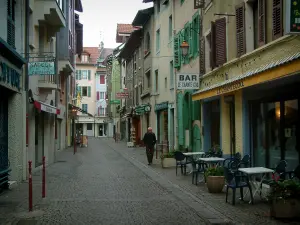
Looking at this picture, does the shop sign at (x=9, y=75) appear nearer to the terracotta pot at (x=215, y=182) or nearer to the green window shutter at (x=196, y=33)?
the terracotta pot at (x=215, y=182)

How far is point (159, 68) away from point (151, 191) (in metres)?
19.7

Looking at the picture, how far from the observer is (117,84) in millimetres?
62969

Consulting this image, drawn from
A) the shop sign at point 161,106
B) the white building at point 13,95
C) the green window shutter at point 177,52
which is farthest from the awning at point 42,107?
the shop sign at point 161,106

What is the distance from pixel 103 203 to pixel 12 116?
469 centimetres

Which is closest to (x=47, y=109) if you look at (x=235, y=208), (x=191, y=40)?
(x=191, y=40)

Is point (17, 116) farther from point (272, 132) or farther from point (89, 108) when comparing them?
point (89, 108)

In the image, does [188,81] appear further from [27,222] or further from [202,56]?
[27,222]

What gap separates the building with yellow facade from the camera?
11258mm

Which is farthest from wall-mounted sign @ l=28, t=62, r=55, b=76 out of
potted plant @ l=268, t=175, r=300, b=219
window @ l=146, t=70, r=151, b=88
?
window @ l=146, t=70, r=151, b=88

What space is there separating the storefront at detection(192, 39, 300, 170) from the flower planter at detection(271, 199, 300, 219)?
2.53m

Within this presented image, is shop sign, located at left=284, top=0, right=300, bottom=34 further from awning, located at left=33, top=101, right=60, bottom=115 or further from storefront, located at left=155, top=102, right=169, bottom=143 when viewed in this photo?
storefront, located at left=155, top=102, right=169, bottom=143

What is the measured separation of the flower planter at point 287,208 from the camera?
27.0 ft

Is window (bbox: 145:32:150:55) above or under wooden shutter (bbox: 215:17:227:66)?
above

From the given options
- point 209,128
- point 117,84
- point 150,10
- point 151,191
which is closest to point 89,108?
point 117,84
